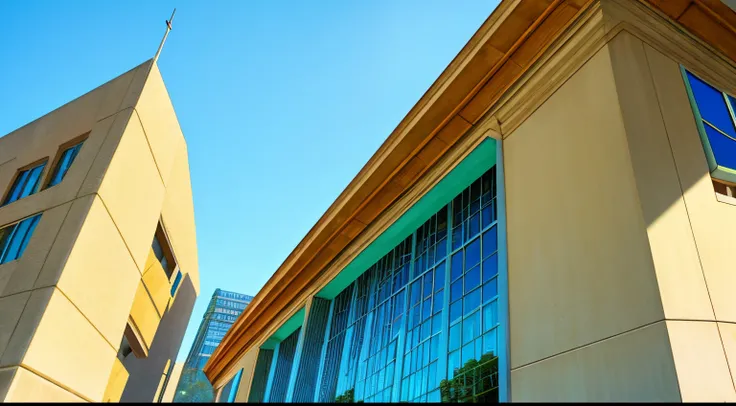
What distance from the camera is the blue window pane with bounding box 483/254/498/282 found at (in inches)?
295

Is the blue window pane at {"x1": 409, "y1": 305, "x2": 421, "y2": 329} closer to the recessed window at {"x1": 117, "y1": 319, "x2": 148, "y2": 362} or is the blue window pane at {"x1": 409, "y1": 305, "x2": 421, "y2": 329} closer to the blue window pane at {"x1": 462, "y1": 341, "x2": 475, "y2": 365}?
the blue window pane at {"x1": 462, "y1": 341, "x2": 475, "y2": 365}

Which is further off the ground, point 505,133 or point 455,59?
point 455,59

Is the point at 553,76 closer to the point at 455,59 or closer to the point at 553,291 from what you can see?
the point at 455,59

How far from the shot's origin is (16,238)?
11383mm

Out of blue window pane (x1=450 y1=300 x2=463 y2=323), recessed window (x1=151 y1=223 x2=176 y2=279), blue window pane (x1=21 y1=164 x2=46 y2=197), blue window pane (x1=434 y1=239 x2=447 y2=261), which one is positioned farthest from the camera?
recessed window (x1=151 y1=223 x2=176 y2=279)

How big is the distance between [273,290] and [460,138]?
28.3 ft

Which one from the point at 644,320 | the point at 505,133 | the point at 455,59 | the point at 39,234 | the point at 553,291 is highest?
the point at 455,59

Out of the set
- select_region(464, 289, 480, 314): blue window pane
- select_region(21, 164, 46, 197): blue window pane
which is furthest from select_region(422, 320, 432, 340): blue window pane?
select_region(21, 164, 46, 197): blue window pane

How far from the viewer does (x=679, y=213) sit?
532 centimetres

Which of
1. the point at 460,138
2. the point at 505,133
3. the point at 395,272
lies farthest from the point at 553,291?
the point at 395,272

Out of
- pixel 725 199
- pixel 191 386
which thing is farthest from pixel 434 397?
pixel 191 386

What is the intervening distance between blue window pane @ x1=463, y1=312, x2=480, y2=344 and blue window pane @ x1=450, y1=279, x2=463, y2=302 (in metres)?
0.55

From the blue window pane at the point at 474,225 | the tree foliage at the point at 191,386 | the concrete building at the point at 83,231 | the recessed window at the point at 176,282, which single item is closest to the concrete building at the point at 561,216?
the blue window pane at the point at 474,225

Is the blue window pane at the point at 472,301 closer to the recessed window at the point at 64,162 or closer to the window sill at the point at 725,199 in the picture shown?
the window sill at the point at 725,199
